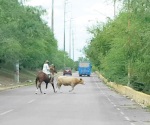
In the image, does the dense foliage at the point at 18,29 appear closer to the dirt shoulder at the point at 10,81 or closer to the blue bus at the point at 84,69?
the dirt shoulder at the point at 10,81

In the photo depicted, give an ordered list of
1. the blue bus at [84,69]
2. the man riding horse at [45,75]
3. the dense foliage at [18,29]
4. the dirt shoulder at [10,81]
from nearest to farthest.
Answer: the man riding horse at [45,75]
the dense foliage at [18,29]
the dirt shoulder at [10,81]
the blue bus at [84,69]

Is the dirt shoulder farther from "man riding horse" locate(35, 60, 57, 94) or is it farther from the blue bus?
the blue bus

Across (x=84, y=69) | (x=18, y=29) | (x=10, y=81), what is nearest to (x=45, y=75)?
(x=18, y=29)

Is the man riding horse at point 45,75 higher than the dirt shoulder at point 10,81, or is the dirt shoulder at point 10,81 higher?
the man riding horse at point 45,75

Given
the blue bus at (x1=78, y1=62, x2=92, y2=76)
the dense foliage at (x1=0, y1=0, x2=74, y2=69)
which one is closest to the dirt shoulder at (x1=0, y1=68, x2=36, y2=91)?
the dense foliage at (x1=0, y1=0, x2=74, y2=69)

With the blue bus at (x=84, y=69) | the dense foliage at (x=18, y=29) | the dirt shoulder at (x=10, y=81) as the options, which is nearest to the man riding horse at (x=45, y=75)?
the dense foliage at (x=18, y=29)

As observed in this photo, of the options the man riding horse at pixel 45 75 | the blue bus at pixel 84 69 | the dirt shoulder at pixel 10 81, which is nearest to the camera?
the man riding horse at pixel 45 75

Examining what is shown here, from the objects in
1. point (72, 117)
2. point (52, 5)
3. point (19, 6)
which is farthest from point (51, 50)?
point (72, 117)

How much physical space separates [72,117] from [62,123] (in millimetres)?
2244

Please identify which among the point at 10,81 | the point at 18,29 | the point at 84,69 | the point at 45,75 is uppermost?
the point at 18,29

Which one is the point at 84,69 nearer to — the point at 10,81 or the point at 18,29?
the point at 10,81

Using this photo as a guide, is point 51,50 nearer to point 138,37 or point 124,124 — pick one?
point 138,37

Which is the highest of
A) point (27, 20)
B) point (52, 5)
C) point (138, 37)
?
point (52, 5)

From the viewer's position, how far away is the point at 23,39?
50125 mm
